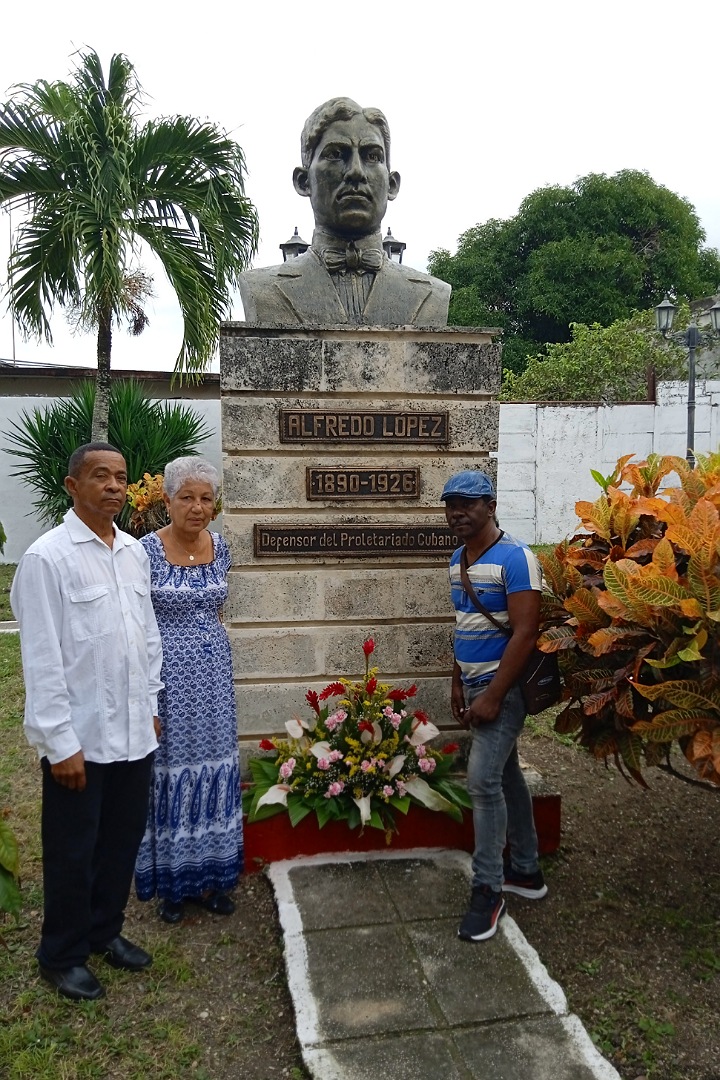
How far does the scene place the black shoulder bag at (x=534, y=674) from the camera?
2.95 m

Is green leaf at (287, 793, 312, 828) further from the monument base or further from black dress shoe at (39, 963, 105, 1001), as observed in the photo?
black dress shoe at (39, 963, 105, 1001)

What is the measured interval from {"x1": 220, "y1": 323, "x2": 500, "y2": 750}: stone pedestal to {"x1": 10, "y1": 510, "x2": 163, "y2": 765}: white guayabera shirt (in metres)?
0.92

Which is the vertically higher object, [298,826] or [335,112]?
[335,112]

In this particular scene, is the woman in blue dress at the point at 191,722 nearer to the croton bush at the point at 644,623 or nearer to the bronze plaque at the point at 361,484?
the bronze plaque at the point at 361,484

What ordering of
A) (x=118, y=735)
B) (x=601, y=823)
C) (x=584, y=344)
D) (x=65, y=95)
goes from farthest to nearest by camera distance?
1. (x=584, y=344)
2. (x=65, y=95)
3. (x=601, y=823)
4. (x=118, y=735)

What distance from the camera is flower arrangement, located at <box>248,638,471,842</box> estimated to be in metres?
3.42

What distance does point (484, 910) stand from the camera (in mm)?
2939

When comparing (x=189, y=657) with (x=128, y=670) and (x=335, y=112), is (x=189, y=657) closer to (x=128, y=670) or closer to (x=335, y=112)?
(x=128, y=670)

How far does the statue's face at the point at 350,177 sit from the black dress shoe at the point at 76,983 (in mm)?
3230

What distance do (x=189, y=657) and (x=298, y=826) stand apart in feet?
3.09

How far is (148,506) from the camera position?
814 cm

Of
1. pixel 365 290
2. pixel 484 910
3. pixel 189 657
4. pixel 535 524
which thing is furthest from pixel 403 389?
pixel 535 524

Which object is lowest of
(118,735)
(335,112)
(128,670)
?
(118,735)

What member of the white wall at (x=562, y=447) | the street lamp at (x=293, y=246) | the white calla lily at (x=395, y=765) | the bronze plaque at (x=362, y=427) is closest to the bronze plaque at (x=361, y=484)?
the bronze plaque at (x=362, y=427)
